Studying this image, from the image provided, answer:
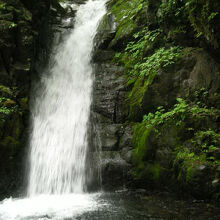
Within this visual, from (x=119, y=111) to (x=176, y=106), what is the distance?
1.88m

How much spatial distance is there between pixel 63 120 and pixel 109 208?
386 centimetres

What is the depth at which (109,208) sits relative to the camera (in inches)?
179

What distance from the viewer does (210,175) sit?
4.48m

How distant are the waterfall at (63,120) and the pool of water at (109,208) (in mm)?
770

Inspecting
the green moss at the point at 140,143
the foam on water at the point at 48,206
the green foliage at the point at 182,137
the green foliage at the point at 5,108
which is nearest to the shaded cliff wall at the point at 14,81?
the green foliage at the point at 5,108

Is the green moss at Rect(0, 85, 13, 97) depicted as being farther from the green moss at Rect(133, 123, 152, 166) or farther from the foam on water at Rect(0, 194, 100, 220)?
the green moss at Rect(133, 123, 152, 166)

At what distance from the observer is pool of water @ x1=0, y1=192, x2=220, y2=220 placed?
4.11 m

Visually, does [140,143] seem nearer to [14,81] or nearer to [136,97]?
[136,97]

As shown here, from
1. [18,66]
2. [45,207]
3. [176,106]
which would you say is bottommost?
[45,207]

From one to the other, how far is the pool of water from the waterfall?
30.3 inches

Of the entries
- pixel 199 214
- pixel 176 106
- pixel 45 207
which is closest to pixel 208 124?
pixel 176 106

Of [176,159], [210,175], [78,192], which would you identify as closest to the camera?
[210,175]

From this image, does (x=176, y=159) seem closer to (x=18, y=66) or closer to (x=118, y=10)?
(x=18, y=66)

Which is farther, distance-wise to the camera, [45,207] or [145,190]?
[145,190]
